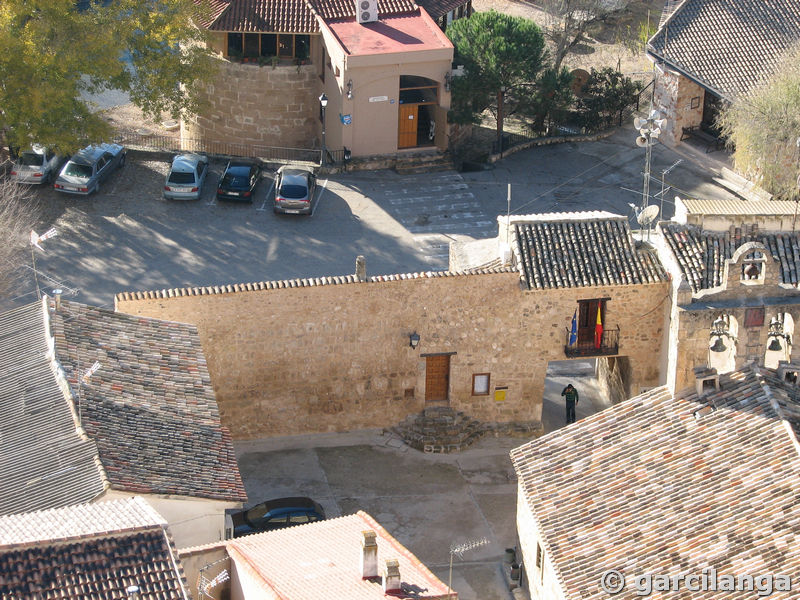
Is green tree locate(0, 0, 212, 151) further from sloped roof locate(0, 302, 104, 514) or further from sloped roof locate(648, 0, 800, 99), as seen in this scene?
sloped roof locate(648, 0, 800, 99)

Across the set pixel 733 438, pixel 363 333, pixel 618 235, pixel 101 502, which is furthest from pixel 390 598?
pixel 618 235

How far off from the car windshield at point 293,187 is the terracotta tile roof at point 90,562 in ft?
87.3

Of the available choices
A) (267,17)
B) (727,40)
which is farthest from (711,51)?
→ (267,17)

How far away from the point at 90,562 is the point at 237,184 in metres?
28.9

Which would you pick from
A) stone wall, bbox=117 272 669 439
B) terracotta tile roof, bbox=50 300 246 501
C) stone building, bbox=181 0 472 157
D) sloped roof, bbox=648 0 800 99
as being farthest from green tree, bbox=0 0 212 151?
sloped roof, bbox=648 0 800 99

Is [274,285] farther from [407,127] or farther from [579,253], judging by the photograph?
[407,127]

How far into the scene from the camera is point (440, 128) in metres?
62.8

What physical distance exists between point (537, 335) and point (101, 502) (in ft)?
53.5

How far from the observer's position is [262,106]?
64.2m

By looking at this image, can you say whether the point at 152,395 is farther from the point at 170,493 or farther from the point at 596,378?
the point at 596,378

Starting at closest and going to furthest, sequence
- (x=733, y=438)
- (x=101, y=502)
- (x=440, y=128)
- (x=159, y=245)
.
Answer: (x=101, y=502), (x=733, y=438), (x=159, y=245), (x=440, y=128)

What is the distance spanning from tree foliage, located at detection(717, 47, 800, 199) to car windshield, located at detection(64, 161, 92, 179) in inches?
995

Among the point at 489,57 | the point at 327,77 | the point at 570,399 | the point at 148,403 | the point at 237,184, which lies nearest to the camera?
the point at 148,403

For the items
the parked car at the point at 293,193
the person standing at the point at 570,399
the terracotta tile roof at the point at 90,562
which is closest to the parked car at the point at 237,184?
the parked car at the point at 293,193
